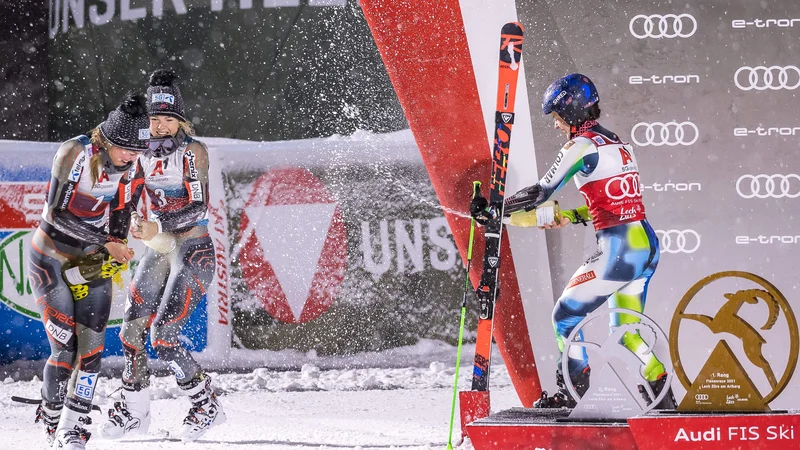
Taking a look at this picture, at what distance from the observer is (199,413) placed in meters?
4.97

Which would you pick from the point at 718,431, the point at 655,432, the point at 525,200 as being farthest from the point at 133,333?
the point at 718,431

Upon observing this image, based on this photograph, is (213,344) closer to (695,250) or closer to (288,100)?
(288,100)

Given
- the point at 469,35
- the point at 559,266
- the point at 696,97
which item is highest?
the point at 469,35

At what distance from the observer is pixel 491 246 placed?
4.30 metres

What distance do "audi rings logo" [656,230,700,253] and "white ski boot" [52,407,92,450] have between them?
9.82 ft

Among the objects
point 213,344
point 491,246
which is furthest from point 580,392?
point 213,344

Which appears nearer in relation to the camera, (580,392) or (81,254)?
(580,392)

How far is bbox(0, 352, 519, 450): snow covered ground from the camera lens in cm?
502

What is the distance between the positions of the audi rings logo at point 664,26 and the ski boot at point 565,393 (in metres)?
1.84

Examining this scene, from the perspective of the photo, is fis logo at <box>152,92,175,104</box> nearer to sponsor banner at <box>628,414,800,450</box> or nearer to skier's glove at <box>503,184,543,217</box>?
skier's glove at <box>503,184,543,217</box>

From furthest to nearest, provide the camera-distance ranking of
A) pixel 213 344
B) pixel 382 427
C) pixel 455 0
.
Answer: pixel 213 344 < pixel 382 427 < pixel 455 0

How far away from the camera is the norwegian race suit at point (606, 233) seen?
417 centimetres

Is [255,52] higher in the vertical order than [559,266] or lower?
higher

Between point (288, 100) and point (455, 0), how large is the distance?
121 inches
